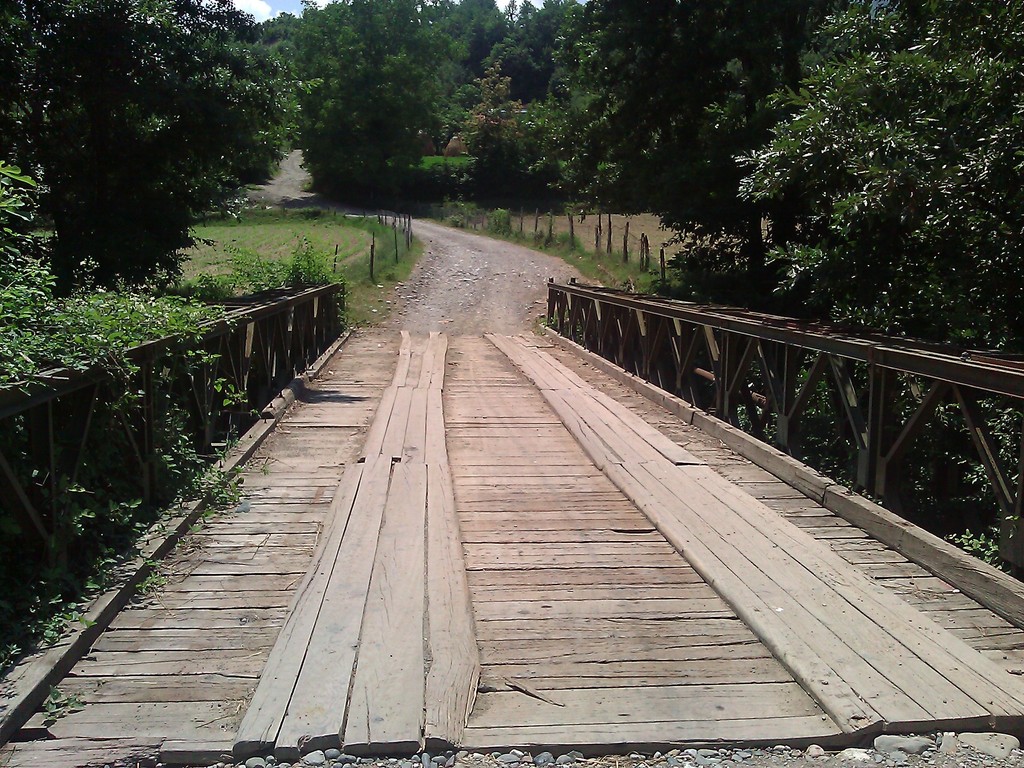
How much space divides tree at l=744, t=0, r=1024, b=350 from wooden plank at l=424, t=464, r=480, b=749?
5352mm

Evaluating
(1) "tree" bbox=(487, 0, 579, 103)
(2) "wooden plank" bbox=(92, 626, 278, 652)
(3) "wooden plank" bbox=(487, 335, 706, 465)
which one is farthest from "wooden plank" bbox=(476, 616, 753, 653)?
(1) "tree" bbox=(487, 0, 579, 103)

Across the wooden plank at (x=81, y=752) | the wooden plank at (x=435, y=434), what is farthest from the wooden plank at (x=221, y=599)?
the wooden plank at (x=435, y=434)

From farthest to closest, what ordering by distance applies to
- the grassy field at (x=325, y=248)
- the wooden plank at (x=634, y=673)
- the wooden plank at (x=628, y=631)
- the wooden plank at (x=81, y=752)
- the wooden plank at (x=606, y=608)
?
the grassy field at (x=325, y=248), the wooden plank at (x=606, y=608), the wooden plank at (x=628, y=631), the wooden plank at (x=634, y=673), the wooden plank at (x=81, y=752)

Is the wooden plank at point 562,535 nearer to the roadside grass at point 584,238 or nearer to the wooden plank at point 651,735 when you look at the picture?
the wooden plank at point 651,735

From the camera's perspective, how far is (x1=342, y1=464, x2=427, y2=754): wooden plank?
3.08 meters

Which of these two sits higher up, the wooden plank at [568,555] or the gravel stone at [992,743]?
the gravel stone at [992,743]

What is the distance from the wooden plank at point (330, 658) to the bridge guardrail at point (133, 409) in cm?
118

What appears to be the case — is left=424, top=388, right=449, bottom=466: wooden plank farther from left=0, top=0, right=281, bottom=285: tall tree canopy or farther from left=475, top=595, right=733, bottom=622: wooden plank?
left=0, top=0, right=281, bottom=285: tall tree canopy

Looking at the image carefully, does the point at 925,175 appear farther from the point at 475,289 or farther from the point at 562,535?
the point at 475,289

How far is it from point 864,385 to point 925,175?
2.12 metres

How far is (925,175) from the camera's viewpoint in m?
8.28

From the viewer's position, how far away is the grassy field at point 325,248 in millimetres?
23828

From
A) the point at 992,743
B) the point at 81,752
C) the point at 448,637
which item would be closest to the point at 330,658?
the point at 448,637

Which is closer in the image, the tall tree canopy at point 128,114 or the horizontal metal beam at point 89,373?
the horizontal metal beam at point 89,373
